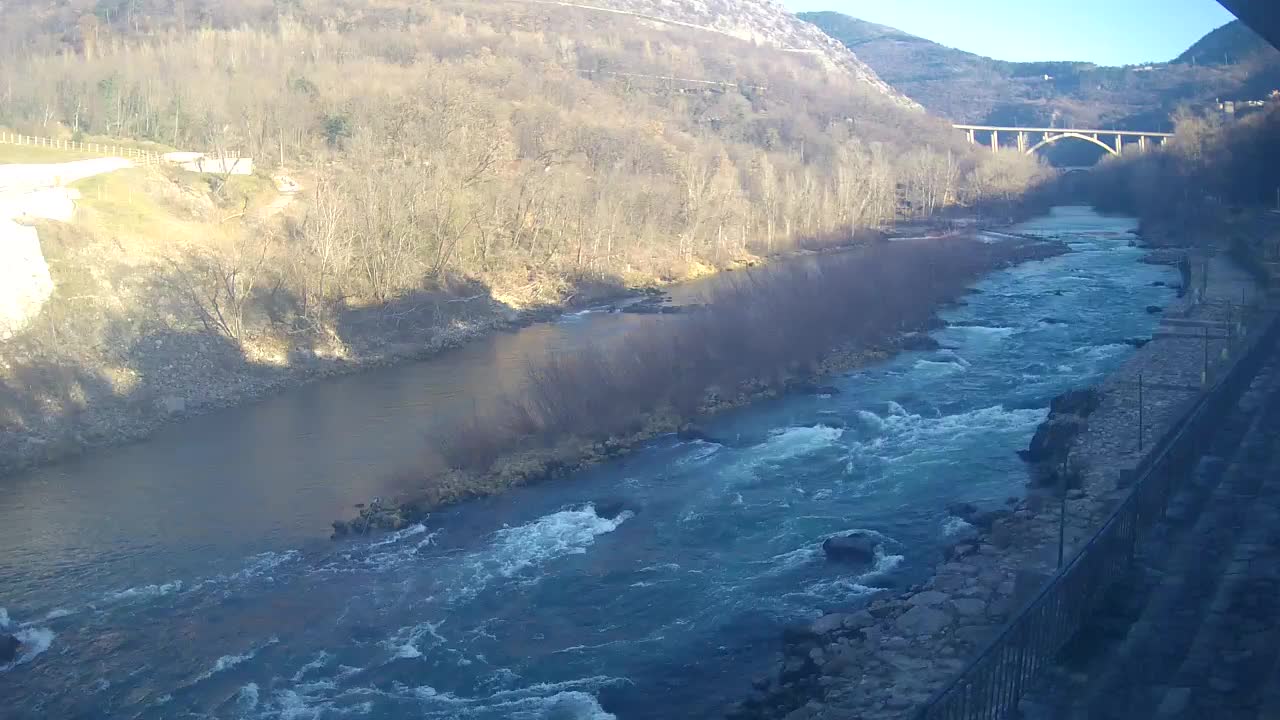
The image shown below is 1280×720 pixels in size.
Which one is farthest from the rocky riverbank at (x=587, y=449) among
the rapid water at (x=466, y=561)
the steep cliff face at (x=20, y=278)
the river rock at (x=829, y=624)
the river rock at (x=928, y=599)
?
the steep cliff face at (x=20, y=278)

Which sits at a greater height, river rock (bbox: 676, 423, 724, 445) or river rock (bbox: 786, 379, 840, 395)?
river rock (bbox: 786, 379, 840, 395)

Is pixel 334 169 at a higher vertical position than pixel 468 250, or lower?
higher

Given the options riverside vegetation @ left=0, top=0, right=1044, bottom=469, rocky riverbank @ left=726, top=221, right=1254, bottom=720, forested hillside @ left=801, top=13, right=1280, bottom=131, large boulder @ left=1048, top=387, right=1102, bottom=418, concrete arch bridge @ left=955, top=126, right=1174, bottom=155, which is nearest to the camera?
rocky riverbank @ left=726, top=221, right=1254, bottom=720

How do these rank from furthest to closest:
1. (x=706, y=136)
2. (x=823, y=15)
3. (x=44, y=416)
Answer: (x=823, y=15) → (x=706, y=136) → (x=44, y=416)

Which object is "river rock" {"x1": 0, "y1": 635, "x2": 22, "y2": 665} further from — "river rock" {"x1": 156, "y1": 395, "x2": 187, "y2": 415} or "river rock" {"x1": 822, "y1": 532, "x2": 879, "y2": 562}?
"river rock" {"x1": 156, "y1": 395, "x2": 187, "y2": 415}

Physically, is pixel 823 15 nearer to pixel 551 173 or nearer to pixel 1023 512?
pixel 551 173

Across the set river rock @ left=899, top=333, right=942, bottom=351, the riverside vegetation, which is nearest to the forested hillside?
the riverside vegetation

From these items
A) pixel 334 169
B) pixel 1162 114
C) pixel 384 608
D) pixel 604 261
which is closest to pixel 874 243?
pixel 604 261
